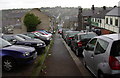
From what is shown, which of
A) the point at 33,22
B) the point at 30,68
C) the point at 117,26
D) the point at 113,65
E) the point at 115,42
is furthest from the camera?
the point at 33,22

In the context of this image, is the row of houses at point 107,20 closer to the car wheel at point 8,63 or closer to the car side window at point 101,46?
the car side window at point 101,46

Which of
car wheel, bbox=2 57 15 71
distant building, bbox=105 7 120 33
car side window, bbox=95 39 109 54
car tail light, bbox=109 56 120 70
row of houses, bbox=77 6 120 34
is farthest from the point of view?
row of houses, bbox=77 6 120 34

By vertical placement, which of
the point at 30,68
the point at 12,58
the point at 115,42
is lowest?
the point at 30,68

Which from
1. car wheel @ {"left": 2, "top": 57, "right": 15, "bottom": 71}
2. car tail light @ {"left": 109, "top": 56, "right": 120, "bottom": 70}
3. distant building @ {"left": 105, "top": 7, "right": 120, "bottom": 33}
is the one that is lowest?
car wheel @ {"left": 2, "top": 57, "right": 15, "bottom": 71}

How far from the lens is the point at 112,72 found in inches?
162

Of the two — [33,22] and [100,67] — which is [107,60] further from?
[33,22]

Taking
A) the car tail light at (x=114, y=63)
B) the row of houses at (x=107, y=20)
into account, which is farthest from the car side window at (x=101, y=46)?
the row of houses at (x=107, y=20)

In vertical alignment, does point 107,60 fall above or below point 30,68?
above

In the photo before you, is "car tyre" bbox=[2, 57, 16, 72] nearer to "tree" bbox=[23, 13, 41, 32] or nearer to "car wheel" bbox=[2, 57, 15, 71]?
"car wheel" bbox=[2, 57, 15, 71]

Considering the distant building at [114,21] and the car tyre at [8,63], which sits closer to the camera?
the car tyre at [8,63]

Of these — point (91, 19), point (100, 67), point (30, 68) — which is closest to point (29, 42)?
point (30, 68)

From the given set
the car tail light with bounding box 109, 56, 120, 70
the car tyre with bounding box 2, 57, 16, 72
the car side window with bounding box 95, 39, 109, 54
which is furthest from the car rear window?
the car tyre with bounding box 2, 57, 16, 72

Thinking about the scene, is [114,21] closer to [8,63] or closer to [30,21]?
[30,21]

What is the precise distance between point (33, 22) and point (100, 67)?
1603 inches
